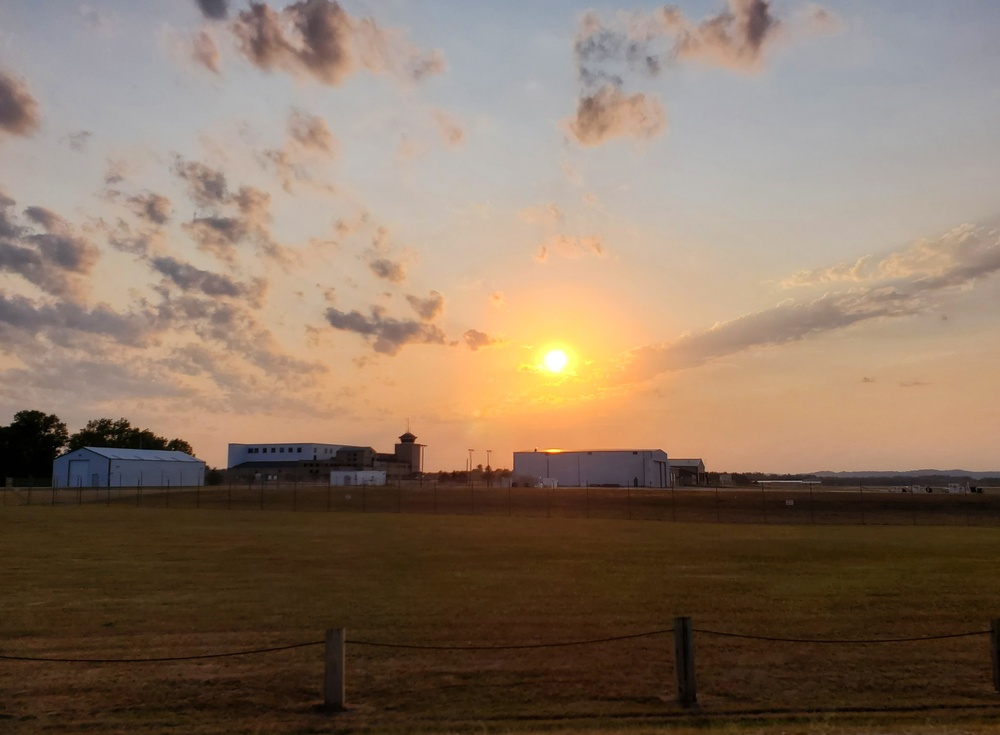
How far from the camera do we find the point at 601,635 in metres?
16.7

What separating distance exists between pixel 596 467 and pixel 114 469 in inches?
2887

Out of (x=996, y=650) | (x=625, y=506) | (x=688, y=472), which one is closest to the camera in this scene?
(x=996, y=650)

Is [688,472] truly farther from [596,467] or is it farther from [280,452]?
[280,452]

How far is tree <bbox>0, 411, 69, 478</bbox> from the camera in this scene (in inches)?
4968

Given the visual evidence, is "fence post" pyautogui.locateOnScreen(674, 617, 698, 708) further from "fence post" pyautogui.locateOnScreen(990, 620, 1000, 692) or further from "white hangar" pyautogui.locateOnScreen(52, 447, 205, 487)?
"white hangar" pyautogui.locateOnScreen(52, 447, 205, 487)

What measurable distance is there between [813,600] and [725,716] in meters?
11.3

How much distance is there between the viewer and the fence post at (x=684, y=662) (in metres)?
11.6

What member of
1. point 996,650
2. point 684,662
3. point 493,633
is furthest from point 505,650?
point 996,650

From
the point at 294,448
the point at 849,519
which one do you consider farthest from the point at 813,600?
the point at 294,448

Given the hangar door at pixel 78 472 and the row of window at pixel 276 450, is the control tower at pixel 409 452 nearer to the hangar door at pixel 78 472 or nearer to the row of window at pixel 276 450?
the row of window at pixel 276 450

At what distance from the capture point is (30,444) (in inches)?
5172

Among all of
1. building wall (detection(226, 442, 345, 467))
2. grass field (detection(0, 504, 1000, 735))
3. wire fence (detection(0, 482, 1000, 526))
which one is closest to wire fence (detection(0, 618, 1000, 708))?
grass field (detection(0, 504, 1000, 735))

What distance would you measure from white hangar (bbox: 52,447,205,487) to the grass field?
83.4 m

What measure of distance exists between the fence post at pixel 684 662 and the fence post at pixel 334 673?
5057mm
